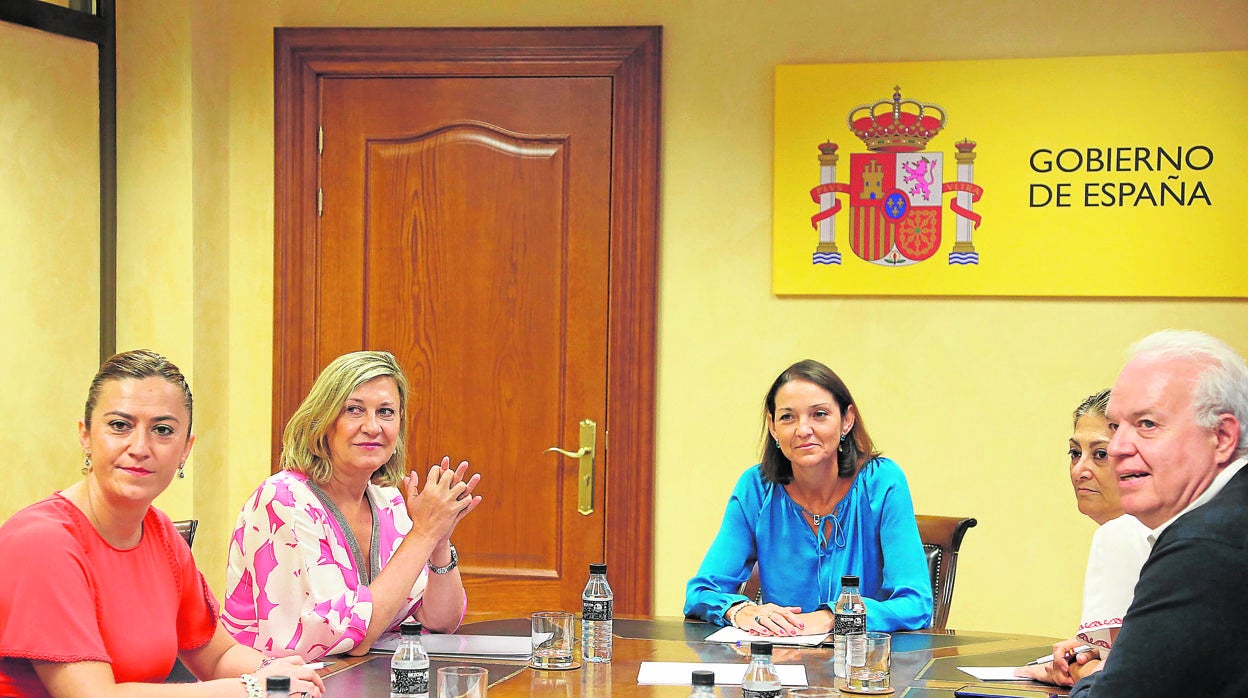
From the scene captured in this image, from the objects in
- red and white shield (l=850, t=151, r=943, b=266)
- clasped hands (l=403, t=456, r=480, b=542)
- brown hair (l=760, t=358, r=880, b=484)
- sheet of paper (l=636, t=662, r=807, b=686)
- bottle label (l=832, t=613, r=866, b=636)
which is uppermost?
red and white shield (l=850, t=151, r=943, b=266)

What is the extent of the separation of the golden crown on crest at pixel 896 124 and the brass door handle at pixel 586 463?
1.37 m

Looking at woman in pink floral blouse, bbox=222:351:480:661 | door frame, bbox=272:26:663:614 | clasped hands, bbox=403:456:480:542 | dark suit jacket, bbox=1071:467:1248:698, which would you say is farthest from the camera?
door frame, bbox=272:26:663:614

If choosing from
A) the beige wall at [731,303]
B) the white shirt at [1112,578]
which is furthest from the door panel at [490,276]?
the white shirt at [1112,578]

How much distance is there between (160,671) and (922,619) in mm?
1756

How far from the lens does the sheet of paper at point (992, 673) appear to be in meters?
2.55

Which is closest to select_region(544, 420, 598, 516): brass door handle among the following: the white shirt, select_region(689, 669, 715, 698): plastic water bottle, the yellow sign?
the yellow sign

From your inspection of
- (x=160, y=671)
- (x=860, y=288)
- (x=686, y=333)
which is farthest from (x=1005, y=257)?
(x=160, y=671)

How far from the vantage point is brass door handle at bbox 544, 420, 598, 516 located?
4.46 m

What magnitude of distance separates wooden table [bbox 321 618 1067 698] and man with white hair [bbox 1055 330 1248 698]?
2.11 ft

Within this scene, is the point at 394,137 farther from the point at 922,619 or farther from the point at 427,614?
the point at 922,619

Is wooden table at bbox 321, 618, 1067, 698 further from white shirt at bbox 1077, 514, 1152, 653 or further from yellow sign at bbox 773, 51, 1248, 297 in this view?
yellow sign at bbox 773, 51, 1248, 297

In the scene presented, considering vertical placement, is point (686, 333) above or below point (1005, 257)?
below

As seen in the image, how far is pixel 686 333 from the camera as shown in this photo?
4414 millimetres

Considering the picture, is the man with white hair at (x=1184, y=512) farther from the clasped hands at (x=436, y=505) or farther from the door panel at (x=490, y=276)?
the door panel at (x=490, y=276)
